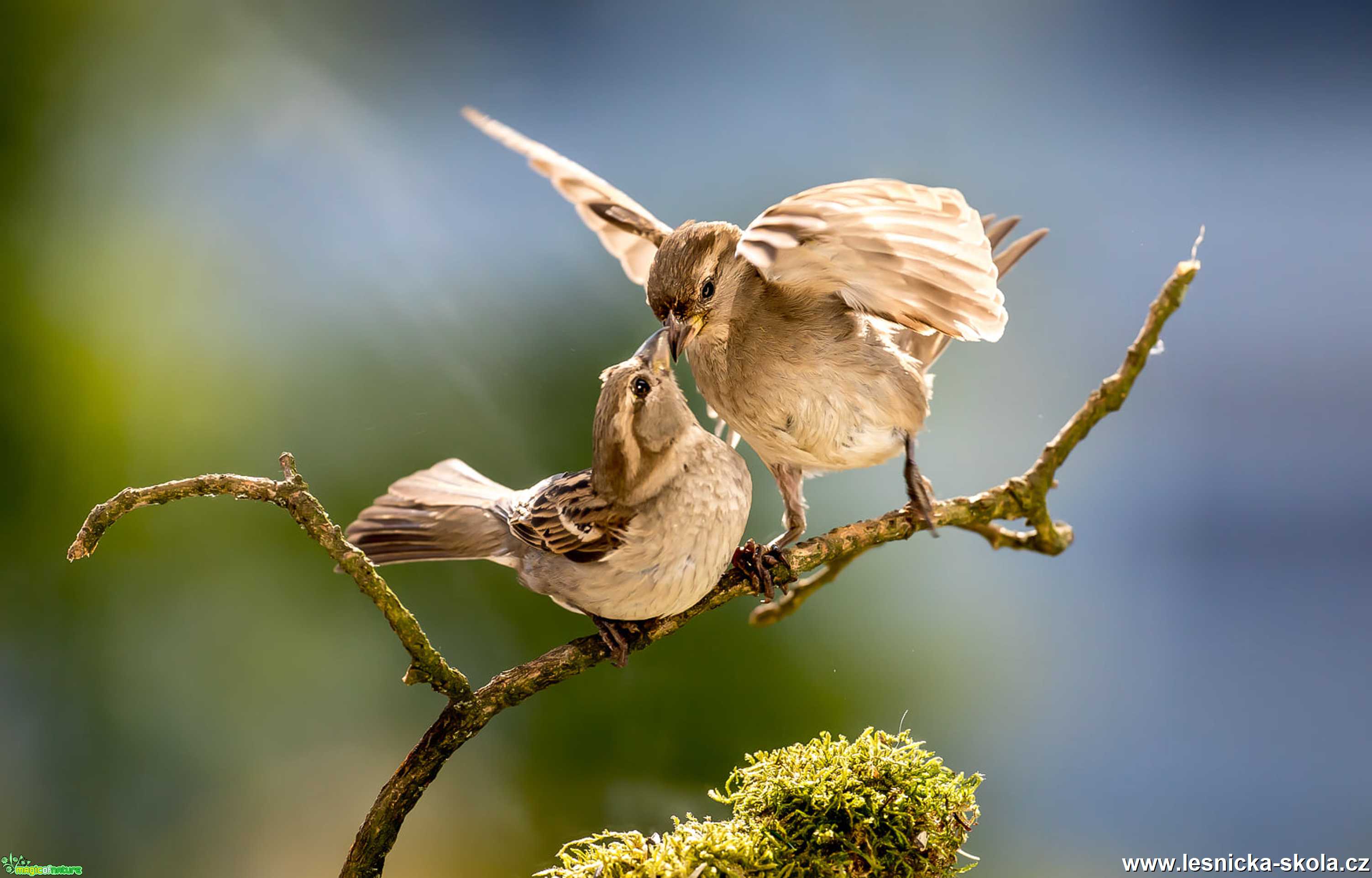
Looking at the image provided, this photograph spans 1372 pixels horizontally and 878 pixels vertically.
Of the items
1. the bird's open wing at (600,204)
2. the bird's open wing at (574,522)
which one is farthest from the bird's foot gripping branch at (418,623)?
the bird's open wing at (600,204)

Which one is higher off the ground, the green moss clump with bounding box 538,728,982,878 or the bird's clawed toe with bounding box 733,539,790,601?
the bird's clawed toe with bounding box 733,539,790,601

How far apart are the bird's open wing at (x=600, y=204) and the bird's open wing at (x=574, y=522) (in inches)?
18.9

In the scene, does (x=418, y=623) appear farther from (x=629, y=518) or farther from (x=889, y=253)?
(x=889, y=253)

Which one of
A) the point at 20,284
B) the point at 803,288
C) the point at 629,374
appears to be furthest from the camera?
the point at 20,284

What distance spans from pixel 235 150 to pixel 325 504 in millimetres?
961

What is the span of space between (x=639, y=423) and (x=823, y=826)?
64cm

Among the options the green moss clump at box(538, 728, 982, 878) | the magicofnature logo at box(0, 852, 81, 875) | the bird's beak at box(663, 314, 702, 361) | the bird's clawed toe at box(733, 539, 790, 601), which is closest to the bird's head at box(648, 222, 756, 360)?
the bird's beak at box(663, 314, 702, 361)

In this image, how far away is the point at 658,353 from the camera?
52.7 inches

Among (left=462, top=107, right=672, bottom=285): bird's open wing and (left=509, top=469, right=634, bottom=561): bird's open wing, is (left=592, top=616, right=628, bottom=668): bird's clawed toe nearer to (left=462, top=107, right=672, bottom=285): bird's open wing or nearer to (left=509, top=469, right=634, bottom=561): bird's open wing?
(left=509, top=469, right=634, bottom=561): bird's open wing

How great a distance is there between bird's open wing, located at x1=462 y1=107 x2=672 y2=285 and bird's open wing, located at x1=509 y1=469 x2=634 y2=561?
1.58 ft

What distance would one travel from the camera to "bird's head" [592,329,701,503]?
1312 mm

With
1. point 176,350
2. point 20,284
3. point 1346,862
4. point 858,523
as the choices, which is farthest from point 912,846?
point 20,284

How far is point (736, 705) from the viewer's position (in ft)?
7.21

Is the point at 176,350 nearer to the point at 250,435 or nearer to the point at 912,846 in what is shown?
the point at 250,435
